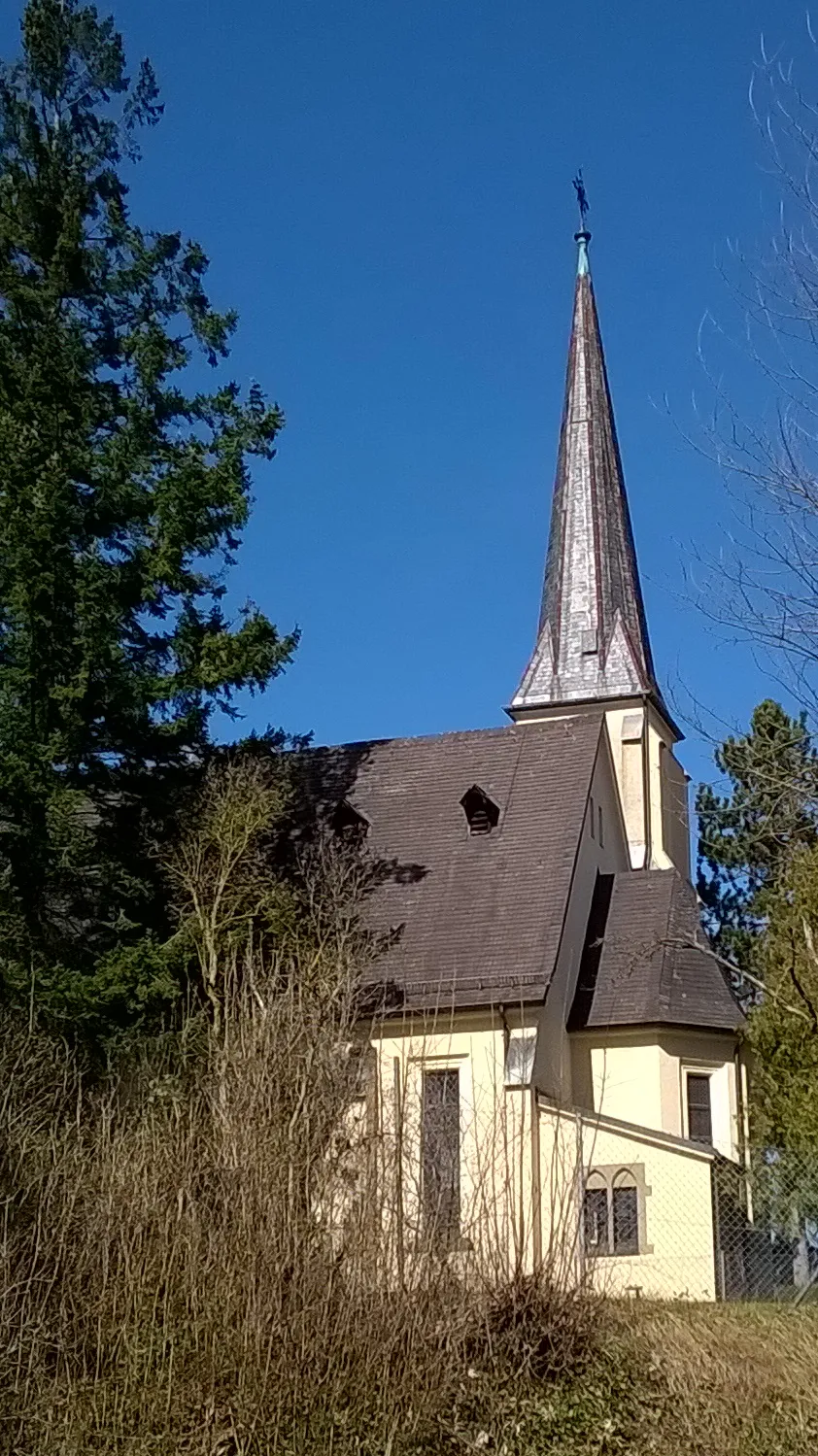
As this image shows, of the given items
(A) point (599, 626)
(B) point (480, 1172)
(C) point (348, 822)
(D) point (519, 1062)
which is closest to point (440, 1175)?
(B) point (480, 1172)

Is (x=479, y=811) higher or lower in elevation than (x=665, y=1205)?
higher

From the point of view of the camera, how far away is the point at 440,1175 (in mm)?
10156

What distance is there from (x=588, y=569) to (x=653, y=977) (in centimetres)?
1561

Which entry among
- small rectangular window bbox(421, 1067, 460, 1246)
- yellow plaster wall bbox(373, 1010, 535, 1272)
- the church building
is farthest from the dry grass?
the church building

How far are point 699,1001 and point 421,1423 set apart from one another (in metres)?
14.9

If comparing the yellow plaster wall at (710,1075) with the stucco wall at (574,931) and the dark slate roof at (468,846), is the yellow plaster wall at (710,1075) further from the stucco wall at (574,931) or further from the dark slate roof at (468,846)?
the dark slate roof at (468,846)

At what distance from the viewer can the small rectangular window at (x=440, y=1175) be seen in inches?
395

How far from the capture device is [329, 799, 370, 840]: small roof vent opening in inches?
1041

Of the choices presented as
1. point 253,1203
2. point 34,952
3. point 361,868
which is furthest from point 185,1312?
point 361,868

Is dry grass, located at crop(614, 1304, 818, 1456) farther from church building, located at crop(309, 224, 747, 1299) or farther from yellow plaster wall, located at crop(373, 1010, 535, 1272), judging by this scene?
church building, located at crop(309, 224, 747, 1299)

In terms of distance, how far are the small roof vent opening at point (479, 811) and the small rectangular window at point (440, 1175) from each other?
572 inches

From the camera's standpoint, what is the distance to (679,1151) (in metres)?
20.7

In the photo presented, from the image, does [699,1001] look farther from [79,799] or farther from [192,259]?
[192,259]

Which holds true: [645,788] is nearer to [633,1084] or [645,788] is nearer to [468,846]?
[468,846]
